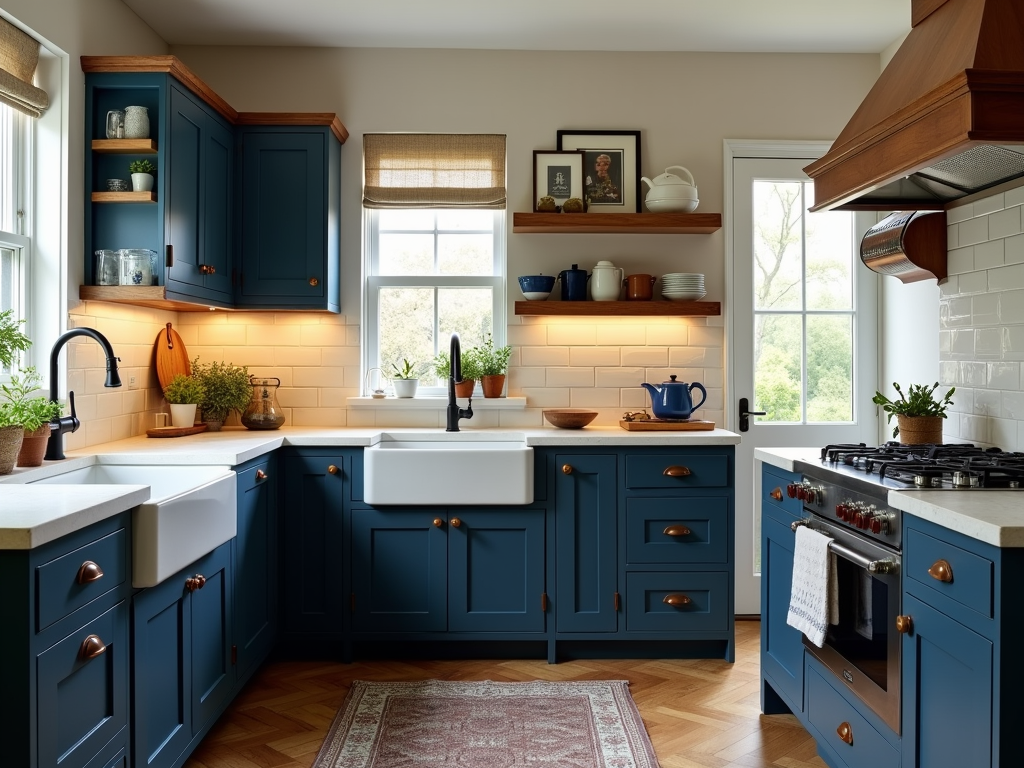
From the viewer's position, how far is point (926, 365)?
365 cm

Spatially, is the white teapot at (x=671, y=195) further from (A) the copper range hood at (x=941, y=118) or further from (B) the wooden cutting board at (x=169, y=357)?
(B) the wooden cutting board at (x=169, y=357)

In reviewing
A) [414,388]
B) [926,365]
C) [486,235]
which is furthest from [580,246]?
[926,365]

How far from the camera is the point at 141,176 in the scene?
121 inches

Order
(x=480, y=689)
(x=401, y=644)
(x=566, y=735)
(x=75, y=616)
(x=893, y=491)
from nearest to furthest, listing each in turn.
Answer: (x=75, y=616) < (x=893, y=491) < (x=566, y=735) < (x=480, y=689) < (x=401, y=644)

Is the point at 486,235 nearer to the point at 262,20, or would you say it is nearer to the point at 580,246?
the point at 580,246

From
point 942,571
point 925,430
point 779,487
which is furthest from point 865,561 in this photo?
point 925,430

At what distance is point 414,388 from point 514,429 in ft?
1.72

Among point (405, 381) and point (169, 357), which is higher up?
point (169, 357)

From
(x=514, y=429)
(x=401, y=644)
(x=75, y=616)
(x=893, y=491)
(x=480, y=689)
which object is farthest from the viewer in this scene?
(x=514, y=429)

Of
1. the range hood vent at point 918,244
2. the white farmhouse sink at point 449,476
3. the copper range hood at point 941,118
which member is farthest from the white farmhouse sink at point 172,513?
the range hood vent at point 918,244

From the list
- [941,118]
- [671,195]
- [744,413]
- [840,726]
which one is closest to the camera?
[941,118]

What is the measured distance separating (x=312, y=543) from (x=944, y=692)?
7.95 feet

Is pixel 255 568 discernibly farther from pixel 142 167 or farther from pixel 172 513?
pixel 142 167

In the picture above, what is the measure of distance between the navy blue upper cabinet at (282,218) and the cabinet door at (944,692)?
2760mm
